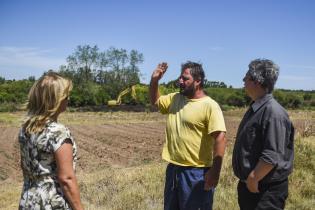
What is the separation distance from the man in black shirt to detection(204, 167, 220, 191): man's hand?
10.3 inches

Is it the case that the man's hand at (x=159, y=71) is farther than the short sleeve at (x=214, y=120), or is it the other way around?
the man's hand at (x=159, y=71)

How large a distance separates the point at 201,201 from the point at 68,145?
146 centimetres

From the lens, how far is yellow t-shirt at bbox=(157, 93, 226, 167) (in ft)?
12.1

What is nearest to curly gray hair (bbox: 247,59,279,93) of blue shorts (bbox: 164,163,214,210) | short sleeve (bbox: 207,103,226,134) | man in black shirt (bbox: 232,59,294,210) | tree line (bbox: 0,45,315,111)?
man in black shirt (bbox: 232,59,294,210)

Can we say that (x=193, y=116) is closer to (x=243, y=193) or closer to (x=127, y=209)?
(x=243, y=193)

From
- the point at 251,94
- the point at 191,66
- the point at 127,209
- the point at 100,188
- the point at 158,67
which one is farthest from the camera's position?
the point at 100,188

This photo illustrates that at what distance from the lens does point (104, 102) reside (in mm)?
50812

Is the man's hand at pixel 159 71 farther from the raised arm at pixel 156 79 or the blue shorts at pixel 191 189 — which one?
the blue shorts at pixel 191 189

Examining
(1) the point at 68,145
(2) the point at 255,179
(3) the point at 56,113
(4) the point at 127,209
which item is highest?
(3) the point at 56,113

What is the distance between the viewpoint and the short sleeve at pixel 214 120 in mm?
3623

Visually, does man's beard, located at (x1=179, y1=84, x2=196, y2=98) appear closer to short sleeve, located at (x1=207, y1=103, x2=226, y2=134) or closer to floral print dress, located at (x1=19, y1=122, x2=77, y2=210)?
short sleeve, located at (x1=207, y1=103, x2=226, y2=134)

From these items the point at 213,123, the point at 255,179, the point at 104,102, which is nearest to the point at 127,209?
the point at 213,123

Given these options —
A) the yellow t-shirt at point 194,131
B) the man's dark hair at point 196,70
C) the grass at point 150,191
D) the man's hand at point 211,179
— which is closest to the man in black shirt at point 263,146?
the man's hand at point 211,179

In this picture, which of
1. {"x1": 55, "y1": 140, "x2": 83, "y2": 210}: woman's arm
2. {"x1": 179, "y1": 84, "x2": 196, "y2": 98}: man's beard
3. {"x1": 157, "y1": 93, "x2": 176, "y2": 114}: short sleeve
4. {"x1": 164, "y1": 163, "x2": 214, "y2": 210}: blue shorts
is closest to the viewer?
{"x1": 55, "y1": 140, "x2": 83, "y2": 210}: woman's arm
